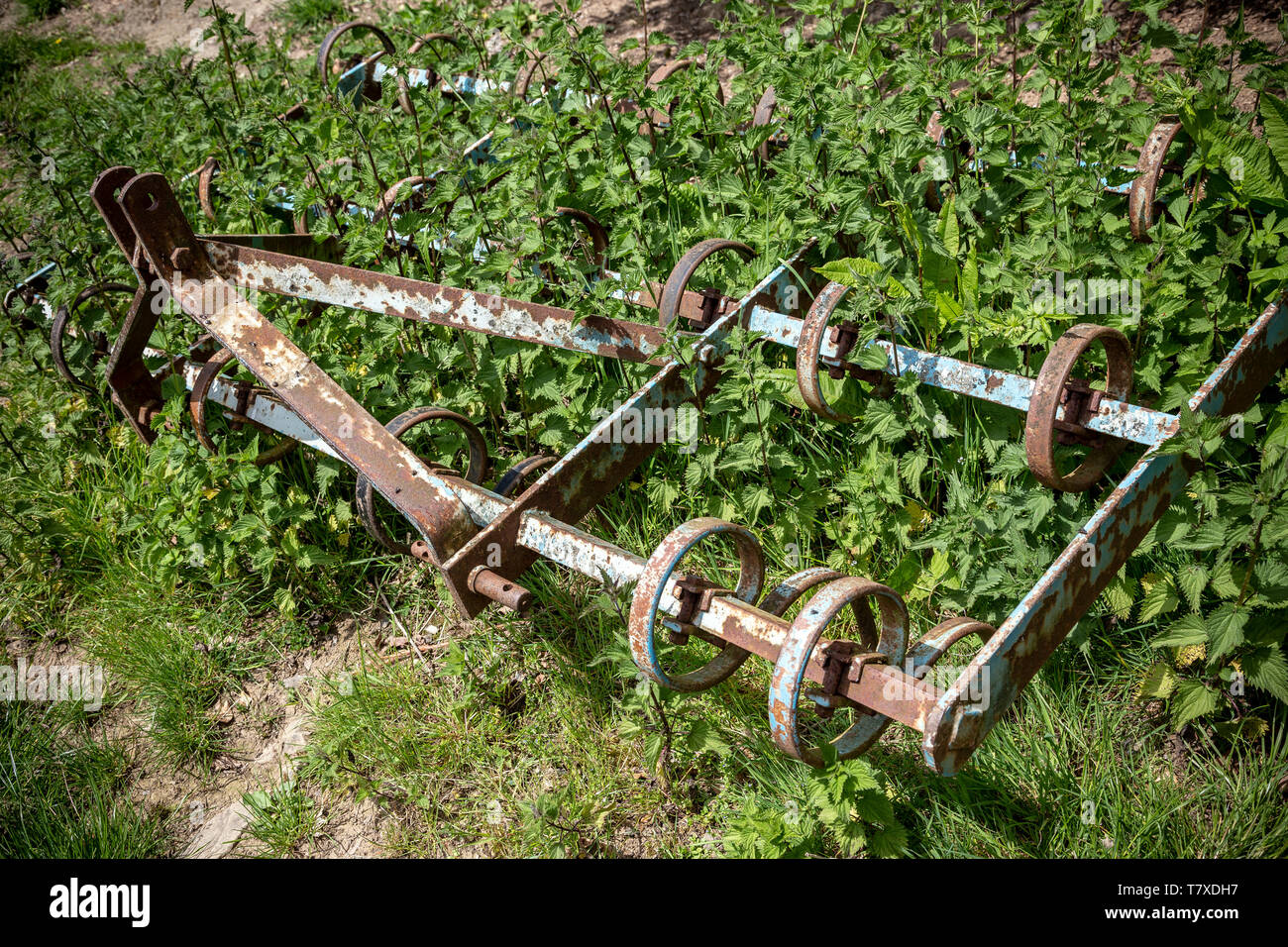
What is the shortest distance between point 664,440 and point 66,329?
283 centimetres

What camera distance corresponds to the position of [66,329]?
4.23 metres

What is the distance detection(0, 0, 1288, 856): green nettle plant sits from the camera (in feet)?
8.96

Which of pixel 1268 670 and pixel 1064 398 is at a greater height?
pixel 1064 398

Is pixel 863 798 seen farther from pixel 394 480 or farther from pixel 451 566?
pixel 394 480

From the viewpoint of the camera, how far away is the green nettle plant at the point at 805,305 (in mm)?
2732

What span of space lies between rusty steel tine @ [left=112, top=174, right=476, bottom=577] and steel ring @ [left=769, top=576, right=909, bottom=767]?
0.99m

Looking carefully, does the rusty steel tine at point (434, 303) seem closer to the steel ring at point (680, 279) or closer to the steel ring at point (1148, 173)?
the steel ring at point (680, 279)

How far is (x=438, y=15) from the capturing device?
213 inches

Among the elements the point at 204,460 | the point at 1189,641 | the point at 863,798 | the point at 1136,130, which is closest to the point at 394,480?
the point at 204,460

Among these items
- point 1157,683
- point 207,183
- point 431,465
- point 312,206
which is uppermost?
point 207,183

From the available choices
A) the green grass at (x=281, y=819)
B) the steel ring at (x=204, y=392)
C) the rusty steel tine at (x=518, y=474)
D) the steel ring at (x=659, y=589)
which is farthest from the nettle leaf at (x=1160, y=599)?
the steel ring at (x=204, y=392)

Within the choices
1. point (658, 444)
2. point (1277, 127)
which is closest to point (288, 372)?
point (658, 444)

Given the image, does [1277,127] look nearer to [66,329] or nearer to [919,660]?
[919,660]

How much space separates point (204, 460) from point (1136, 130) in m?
3.36
